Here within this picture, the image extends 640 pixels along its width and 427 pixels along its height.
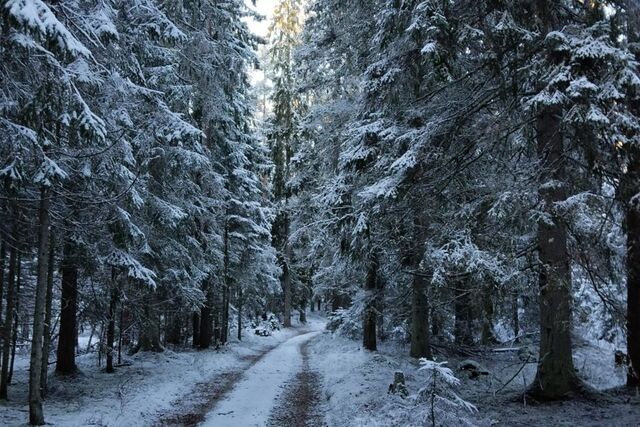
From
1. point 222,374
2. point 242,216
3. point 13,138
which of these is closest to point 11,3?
point 13,138

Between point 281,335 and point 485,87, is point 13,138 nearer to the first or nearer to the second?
point 485,87

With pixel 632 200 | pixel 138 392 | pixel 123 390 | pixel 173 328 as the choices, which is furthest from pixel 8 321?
pixel 173 328

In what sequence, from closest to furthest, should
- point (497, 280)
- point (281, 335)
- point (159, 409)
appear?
point (497, 280)
point (159, 409)
point (281, 335)

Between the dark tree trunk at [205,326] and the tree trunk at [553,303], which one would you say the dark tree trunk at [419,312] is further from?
the dark tree trunk at [205,326]

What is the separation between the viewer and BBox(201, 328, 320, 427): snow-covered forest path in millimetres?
9305

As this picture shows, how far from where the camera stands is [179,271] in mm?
15812

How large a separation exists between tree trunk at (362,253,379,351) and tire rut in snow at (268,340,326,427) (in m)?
2.74

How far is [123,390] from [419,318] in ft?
28.0

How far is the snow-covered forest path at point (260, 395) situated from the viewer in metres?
9.30

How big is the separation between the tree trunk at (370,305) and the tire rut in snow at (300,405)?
274 centimetres

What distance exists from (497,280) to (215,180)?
11183mm

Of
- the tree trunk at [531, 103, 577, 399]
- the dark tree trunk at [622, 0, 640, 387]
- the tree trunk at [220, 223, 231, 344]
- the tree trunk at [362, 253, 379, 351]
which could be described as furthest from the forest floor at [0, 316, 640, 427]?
the tree trunk at [220, 223, 231, 344]

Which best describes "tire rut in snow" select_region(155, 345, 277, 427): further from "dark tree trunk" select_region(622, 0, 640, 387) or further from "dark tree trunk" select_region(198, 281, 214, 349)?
"dark tree trunk" select_region(622, 0, 640, 387)

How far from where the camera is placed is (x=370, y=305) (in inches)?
618
